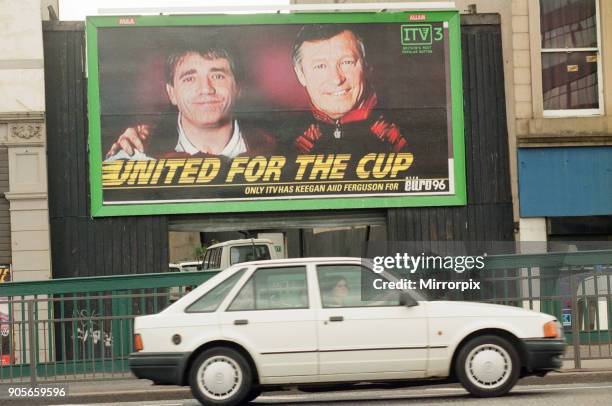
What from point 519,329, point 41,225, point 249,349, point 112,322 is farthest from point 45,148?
point 519,329

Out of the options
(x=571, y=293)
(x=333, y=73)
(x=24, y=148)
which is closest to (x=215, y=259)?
(x=333, y=73)

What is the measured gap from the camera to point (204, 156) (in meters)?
21.5

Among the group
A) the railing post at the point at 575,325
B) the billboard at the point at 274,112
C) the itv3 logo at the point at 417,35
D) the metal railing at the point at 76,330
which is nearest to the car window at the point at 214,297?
the metal railing at the point at 76,330

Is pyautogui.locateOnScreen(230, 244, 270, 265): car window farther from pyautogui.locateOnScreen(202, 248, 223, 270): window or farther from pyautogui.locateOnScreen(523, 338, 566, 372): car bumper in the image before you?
pyautogui.locateOnScreen(523, 338, 566, 372): car bumper

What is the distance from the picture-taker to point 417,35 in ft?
72.7

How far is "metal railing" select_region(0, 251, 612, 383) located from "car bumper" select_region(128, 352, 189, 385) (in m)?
3.94

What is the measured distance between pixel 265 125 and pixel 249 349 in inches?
396

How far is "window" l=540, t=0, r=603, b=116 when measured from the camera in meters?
22.5

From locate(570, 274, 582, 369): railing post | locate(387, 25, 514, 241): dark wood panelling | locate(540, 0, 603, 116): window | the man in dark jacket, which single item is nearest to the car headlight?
locate(570, 274, 582, 369): railing post

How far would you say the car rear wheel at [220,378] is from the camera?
12.0 meters

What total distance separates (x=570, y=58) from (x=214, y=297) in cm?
1250

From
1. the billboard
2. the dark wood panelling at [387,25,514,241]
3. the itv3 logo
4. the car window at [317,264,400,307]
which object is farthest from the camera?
the dark wood panelling at [387,25,514,241]

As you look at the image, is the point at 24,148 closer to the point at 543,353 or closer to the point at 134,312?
the point at 134,312

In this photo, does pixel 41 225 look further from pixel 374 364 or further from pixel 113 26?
pixel 374 364
